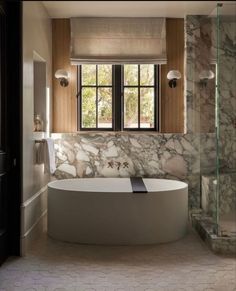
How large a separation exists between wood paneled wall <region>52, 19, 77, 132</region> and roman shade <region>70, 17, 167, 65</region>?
153mm

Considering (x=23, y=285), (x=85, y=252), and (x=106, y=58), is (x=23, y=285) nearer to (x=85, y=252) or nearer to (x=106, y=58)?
(x=85, y=252)

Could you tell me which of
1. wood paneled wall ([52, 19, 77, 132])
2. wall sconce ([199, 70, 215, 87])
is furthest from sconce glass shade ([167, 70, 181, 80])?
wood paneled wall ([52, 19, 77, 132])

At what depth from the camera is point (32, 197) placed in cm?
370

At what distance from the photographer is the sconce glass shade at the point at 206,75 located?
161 inches

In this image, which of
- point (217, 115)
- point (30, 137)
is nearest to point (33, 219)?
point (30, 137)

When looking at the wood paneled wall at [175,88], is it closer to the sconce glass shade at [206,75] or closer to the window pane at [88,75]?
the sconce glass shade at [206,75]

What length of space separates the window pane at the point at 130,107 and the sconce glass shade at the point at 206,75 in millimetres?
899

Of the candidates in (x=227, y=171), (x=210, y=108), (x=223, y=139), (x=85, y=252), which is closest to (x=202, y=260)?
(x=85, y=252)

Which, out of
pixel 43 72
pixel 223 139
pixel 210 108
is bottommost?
pixel 223 139

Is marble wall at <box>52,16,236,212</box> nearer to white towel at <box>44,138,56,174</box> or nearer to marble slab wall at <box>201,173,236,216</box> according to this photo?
→ marble slab wall at <box>201,173,236,216</box>

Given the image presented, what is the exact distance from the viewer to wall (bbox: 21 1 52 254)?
3.33 m

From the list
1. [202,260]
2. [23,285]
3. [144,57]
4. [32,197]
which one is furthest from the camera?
[144,57]

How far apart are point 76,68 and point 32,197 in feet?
6.42

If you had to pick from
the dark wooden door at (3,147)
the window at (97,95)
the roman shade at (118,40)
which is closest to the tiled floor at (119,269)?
the dark wooden door at (3,147)
